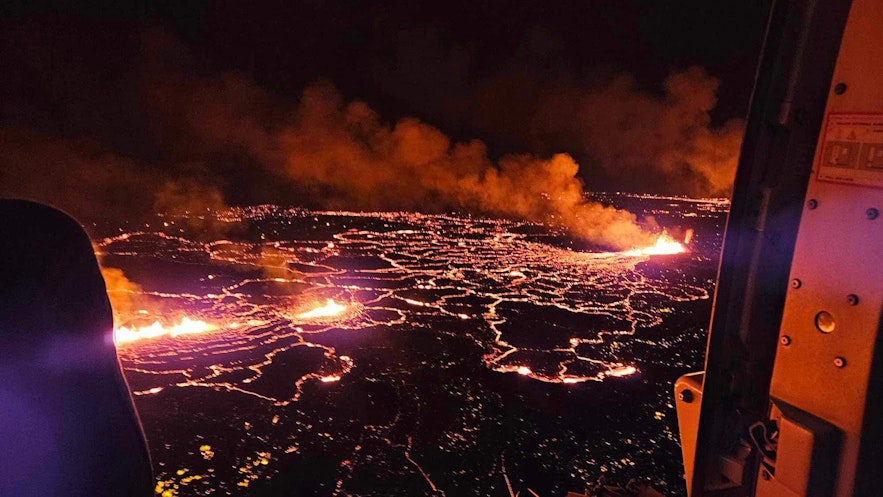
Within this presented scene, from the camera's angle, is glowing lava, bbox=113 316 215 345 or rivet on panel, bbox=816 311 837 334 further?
glowing lava, bbox=113 316 215 345

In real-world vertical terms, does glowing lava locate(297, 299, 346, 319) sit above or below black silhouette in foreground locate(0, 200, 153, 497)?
below

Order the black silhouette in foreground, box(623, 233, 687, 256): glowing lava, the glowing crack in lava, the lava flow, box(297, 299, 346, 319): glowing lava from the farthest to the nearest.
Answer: box(623, 233, 687, 256): glowing lava < the lava flow < box(297, 299, 346, 319): glowing lava < the glowing crack in lava < the black silhouette in foreground

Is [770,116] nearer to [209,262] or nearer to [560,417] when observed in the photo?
[560,417]

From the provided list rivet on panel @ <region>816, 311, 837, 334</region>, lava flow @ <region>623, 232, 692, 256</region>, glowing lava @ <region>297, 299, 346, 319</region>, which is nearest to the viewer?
rivet on panel @ <region>816, 311, 837, 334</region>

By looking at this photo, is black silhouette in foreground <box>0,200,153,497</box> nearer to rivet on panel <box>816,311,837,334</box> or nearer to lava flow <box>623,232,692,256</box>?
rivet on panel <box>816,311,837,334</box>

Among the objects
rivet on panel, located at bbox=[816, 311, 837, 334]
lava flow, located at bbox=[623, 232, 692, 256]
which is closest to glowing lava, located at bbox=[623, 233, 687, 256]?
lava flow, located at bbox=[623, 232, 692, 256]

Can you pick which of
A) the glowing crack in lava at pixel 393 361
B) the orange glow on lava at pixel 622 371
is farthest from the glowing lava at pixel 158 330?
the orange glow on lava at pixel 622 371

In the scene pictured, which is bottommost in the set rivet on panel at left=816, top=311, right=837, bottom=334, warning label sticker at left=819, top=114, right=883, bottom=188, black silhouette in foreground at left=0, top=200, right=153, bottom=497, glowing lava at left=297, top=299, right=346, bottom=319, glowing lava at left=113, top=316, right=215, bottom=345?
glowing lava at left=113, top=316, right=215, bottom=345
